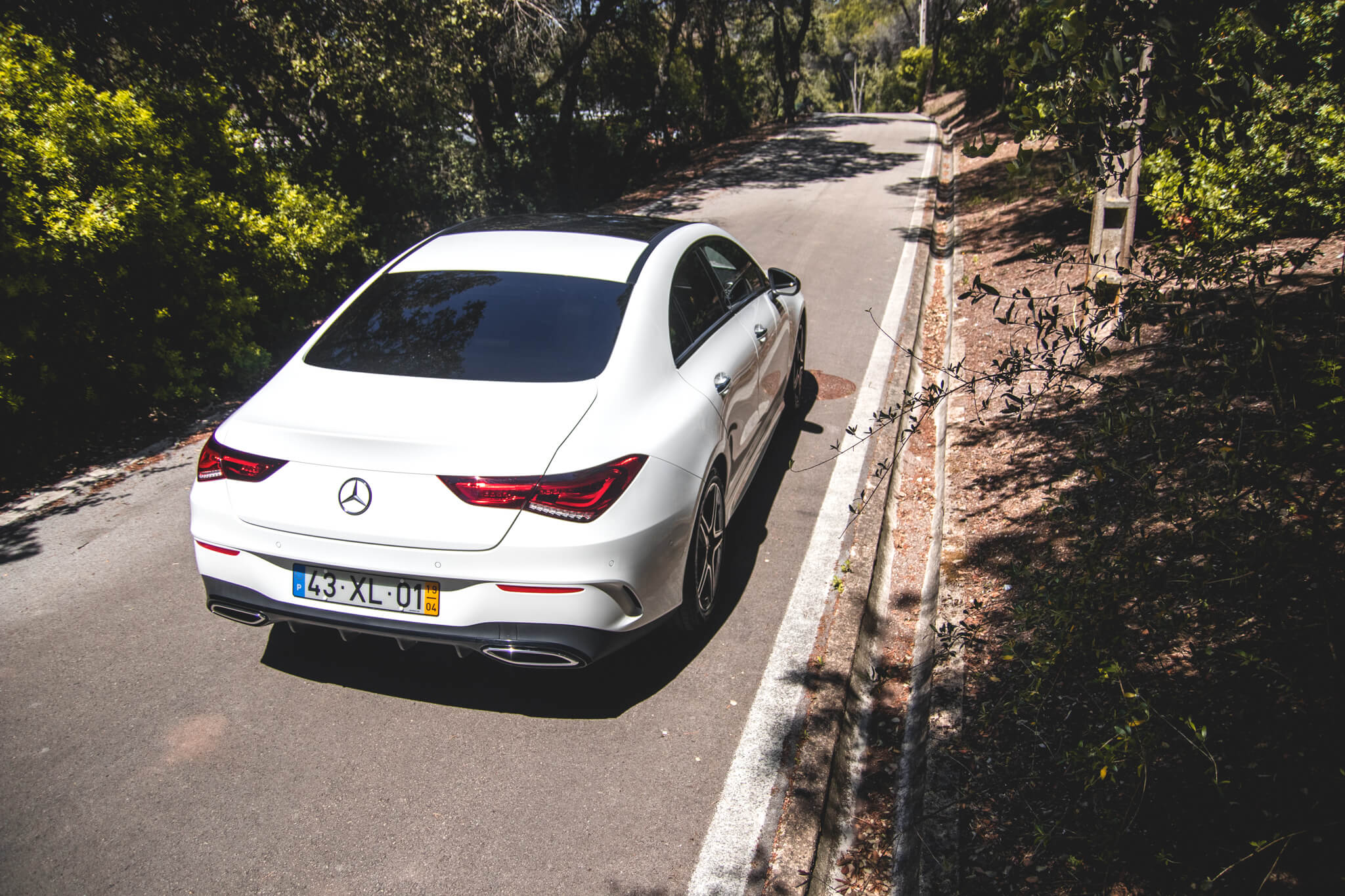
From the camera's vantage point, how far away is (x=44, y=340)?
5.71 meters

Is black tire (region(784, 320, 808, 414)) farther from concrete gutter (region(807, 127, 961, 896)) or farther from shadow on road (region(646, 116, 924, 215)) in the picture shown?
shadow on road (region(646, 116, 924, 215))

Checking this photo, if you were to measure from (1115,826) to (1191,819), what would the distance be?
0.24 metres

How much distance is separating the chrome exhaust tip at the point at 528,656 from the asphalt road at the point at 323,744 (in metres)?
0.45

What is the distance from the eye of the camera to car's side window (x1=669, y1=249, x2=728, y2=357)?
4137 millimetres

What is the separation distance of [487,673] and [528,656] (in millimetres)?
740

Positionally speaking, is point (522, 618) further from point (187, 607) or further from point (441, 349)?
point (187, 607)

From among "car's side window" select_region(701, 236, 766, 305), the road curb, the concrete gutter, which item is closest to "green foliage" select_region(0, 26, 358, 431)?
"car's side window" select_region(701, 236, 766, 305)

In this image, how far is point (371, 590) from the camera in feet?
10.2

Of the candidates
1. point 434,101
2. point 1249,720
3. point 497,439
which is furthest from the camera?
point 434,101

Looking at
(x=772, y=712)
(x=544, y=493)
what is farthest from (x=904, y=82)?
(x=544, y=493)

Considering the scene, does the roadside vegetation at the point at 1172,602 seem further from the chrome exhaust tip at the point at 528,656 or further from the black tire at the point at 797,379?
the black tire at the point at 797,379

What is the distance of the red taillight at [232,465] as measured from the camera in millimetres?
3205

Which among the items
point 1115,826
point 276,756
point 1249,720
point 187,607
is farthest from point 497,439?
point 1249,720

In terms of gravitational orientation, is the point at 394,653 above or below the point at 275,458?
below
